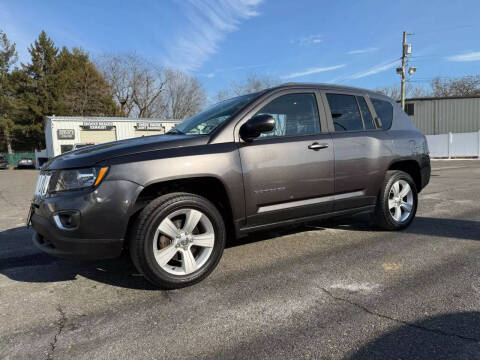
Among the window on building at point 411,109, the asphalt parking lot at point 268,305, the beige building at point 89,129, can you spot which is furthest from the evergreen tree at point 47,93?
the asphalt parking lot at point 268,305

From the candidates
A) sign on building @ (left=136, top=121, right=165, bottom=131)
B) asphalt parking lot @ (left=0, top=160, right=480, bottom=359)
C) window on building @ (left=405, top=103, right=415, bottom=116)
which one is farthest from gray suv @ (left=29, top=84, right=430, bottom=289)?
window on building @ (left=405, top=103, right=415, bottom=116)

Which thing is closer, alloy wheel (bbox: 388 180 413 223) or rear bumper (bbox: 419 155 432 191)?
alloy wheel (bbox: 388 180 413 223)

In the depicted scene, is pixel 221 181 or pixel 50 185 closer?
pixel 50 185

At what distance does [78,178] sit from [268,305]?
1.75 metres

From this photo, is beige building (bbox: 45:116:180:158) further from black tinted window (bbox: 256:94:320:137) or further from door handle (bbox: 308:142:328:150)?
door handle (bbox: 308:142:328:150)

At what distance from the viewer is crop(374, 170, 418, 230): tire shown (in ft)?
13.1

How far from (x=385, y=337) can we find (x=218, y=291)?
4.19ft

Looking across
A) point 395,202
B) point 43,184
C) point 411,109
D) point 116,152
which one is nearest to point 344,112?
point 395,202

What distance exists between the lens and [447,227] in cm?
440

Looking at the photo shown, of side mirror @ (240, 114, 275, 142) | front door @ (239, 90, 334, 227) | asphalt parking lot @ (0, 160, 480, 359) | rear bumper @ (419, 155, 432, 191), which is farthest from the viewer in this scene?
rear bumper @ (419, 155, 432, 191)

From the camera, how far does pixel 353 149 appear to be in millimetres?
3602

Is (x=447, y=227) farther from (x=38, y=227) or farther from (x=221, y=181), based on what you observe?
(x=38, y=227)

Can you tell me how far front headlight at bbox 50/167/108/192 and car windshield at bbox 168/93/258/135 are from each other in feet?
3.53

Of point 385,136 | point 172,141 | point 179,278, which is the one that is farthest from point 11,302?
point 385,136
